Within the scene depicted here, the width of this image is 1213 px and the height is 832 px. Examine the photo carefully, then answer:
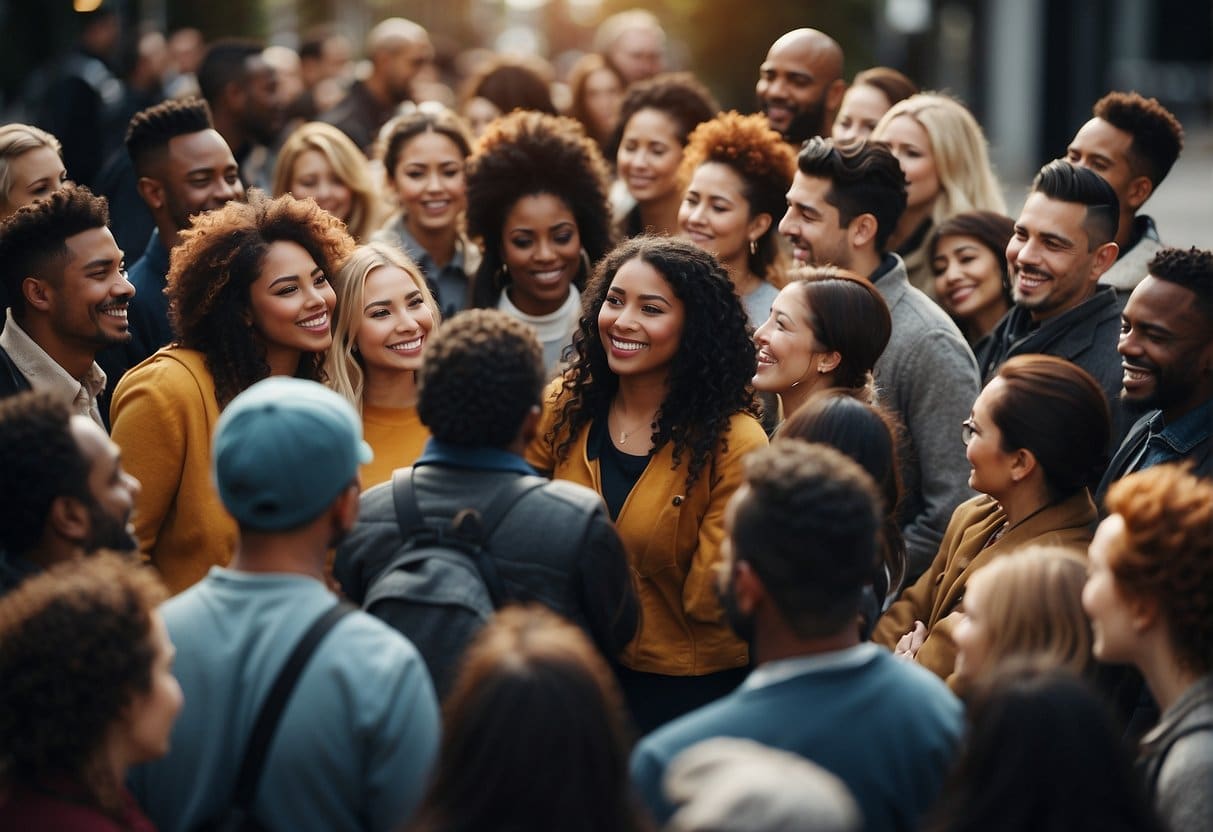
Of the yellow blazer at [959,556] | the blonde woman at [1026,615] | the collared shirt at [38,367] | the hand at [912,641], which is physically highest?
the collared shirt at [38,367]

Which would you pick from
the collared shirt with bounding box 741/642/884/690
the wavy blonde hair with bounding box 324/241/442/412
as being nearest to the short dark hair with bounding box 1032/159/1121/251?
the wavy blonde hair with bounding box 324/241/442/412

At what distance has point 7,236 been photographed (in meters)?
5.18

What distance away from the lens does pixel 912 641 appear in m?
4.91

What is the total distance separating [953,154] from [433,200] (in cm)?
271

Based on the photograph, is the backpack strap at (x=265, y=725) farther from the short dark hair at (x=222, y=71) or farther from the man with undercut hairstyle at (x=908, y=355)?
the short dark hair at (x=222, y=71)

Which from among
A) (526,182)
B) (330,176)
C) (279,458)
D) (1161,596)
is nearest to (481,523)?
(279,458)

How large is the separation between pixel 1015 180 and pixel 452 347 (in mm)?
26864

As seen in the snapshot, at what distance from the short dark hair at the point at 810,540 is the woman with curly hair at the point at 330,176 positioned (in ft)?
18.0

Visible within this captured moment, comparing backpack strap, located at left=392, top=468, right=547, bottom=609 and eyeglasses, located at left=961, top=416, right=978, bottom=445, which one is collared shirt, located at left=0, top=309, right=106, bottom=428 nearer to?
backpack strap, located at left=392, top=468, right=547, bottom=609

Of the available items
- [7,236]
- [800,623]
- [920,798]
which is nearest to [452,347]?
[800,623]

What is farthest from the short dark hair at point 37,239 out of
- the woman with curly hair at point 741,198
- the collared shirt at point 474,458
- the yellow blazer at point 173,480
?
the woman with curly hair at point 741,198

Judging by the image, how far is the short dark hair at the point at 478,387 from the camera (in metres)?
3.76

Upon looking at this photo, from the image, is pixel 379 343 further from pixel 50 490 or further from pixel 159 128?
pixel 159 128

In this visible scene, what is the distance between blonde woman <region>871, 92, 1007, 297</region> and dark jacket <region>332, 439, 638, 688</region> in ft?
13.1
